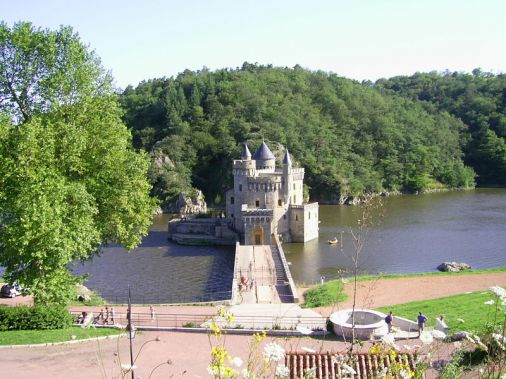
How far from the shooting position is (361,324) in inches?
864

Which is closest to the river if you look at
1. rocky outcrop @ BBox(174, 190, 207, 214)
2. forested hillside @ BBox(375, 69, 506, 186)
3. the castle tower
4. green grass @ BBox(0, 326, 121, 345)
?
the castle tower

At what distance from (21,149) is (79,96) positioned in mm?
4367

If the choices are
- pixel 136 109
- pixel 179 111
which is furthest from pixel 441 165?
pixel 136 109

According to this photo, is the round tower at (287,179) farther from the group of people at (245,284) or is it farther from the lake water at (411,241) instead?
the group of people at (245,284)

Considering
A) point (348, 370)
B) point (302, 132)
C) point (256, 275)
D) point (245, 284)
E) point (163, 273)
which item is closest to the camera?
point (348, 370)

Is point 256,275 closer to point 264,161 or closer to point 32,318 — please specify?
point 32,318

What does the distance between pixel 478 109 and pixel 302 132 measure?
4554 cm

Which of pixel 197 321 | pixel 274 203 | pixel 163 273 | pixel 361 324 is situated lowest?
pixel 163 273

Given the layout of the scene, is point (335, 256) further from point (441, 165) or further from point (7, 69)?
point (441, 165)

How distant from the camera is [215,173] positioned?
9306cm

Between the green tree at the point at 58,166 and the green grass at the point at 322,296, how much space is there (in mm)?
10323

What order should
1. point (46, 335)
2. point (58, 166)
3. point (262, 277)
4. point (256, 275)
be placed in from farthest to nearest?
point (256, 275) < point (262, 277) < point (58, 166) < point (46, 335)

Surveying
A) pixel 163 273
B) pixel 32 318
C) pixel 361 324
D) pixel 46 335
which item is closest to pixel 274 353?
pixel 46 335

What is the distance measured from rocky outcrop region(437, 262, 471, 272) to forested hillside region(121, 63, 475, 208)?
45.5 meters
